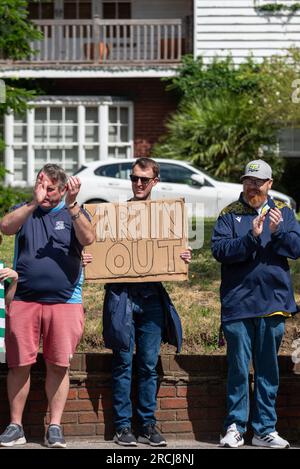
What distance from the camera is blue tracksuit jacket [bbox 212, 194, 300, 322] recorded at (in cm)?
716

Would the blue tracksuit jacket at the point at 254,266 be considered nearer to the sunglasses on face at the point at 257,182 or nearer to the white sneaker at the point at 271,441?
the sunglasses on face at the point at 257,182

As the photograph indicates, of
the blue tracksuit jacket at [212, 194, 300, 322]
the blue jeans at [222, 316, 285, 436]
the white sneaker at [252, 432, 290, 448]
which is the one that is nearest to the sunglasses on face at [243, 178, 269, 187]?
the blue tracksuit jacket at [212, 194, 300, 322]

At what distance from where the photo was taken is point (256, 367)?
7262 millimetres

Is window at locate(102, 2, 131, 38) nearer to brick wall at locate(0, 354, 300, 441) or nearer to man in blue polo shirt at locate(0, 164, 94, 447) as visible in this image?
brick wall at locate(0, 354, 300, 441)

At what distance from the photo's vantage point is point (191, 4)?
84.6 ft

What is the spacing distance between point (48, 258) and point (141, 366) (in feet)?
3.35

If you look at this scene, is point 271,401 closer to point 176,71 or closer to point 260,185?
point 260,185

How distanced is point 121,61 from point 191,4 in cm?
264

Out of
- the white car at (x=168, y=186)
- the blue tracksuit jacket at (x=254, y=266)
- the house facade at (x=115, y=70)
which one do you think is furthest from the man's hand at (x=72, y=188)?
the house facade at (x=115, y=70)

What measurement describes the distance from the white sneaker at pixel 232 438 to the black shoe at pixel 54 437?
112 cm

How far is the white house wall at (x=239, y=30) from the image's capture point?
24688 mm

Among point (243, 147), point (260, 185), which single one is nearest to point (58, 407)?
point (260, 185)

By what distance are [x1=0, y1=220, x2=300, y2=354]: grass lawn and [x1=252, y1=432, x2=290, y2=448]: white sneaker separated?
1.15 meters

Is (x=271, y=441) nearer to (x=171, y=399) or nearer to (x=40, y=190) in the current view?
(x=171, y=399)
